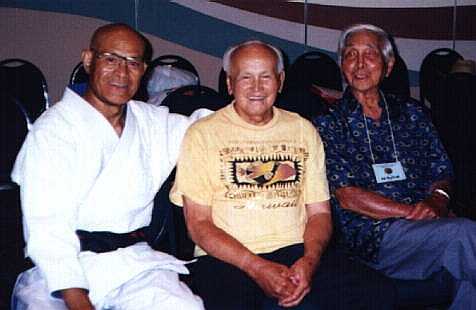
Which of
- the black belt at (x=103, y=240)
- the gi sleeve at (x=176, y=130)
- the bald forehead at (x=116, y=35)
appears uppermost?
the bald forehead at (x=116, y=35)

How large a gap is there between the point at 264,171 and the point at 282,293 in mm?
453

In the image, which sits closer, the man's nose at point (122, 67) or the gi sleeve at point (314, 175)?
the man's nose at point (122, 67)

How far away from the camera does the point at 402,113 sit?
2.57 meters

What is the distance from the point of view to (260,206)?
2.08 meters

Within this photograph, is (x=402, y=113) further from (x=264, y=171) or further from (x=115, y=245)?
(x=115, y=245)

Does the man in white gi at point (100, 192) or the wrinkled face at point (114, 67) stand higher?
the wrinkled face at point (114, 67)

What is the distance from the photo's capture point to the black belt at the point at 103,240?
1.86m

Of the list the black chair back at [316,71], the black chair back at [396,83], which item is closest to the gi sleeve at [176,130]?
the black chair back at [396,83]

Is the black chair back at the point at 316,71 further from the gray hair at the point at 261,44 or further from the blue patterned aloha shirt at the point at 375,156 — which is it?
the gray hair at the point at 261,44

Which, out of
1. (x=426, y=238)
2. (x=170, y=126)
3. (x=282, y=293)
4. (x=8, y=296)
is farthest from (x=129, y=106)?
(x=8, y=296)

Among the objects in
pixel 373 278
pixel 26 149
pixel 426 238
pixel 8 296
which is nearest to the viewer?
pixel 26 149

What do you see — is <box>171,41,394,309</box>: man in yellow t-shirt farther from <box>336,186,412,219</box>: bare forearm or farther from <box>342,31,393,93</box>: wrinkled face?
<box>342,31,393,93</box>: wrinkled face

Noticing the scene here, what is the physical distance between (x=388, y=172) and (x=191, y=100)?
3.01ft

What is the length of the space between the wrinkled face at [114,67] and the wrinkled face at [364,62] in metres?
1.03
